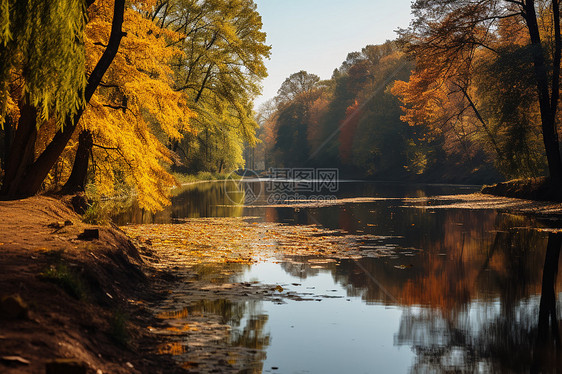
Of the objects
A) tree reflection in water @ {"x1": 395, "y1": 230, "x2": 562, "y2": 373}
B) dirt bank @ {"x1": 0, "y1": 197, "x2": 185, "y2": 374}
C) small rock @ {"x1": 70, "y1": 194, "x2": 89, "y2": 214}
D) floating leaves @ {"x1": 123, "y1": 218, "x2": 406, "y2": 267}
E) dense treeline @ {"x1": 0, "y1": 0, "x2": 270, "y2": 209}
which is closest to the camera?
dirt bank @ {"x1": 0, "y1": 197, "x2": 185, "y2": 374}

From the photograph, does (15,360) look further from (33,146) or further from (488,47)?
(488,47)

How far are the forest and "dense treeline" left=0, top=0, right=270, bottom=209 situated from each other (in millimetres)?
31

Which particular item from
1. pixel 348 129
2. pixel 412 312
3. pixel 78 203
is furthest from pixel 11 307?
pixel 348 129

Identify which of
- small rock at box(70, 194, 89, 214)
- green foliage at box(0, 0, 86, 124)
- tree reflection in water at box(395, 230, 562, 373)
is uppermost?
green foliage at box(0, 0, 86, 124)

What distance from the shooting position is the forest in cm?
835

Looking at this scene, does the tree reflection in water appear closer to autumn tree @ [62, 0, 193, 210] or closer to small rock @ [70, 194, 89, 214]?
small rock @ [70, 194, 89, 214]

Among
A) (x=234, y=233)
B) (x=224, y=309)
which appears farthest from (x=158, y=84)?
(x=224, y=309)

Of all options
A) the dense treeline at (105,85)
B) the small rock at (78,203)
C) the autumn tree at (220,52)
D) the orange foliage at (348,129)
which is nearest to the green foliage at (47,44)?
the dense treeline at (105,85)

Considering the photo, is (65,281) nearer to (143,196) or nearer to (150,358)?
(150,358)

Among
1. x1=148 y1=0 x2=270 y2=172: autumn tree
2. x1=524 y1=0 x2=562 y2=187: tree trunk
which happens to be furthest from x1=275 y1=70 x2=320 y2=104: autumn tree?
x1=524 y1=0 x2=562 y2=187: tree trunk

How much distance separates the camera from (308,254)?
489 inches

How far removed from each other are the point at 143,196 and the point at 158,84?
10.7 feet

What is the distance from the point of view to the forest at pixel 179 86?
329 inches

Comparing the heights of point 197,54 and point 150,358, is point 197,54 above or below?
above
